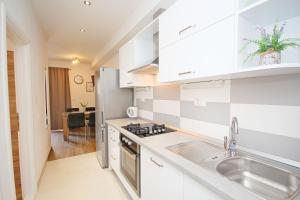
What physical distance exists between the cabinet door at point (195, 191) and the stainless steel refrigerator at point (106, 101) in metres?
1.91

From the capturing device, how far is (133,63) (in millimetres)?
2111

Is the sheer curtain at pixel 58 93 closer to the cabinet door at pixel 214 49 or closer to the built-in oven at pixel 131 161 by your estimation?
the built-in oven at pixel 131 161

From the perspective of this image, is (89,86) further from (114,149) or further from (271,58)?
(271,58)

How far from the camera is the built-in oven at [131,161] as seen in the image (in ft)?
5.14

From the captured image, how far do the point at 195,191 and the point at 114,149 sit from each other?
1.62m

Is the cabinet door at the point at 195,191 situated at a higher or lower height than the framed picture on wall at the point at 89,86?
lower

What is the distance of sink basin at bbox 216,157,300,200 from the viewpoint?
34.6 inches

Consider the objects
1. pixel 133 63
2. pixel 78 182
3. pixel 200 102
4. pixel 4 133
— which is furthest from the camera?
pixel 78 182

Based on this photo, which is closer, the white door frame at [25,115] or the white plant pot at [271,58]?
the white plant pot at [271,58]

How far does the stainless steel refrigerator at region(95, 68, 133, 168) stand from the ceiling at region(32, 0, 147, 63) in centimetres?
83

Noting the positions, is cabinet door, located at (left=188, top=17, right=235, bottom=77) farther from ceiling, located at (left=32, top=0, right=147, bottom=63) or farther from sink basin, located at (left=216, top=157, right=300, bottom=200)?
ceiling, located at (left=32, top=0, right=147, bottom=63)

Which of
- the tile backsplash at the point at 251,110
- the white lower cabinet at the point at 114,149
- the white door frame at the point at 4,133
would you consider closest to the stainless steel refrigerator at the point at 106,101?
the white lower cabinet at the point at 114,149

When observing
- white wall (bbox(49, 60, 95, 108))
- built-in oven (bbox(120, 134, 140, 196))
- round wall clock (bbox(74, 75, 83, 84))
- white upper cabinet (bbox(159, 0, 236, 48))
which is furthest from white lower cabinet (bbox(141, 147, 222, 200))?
round wall clock (bbox(74, 75, 83, 84))

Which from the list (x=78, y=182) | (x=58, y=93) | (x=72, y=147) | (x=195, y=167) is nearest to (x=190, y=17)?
(x=195, y=167)
